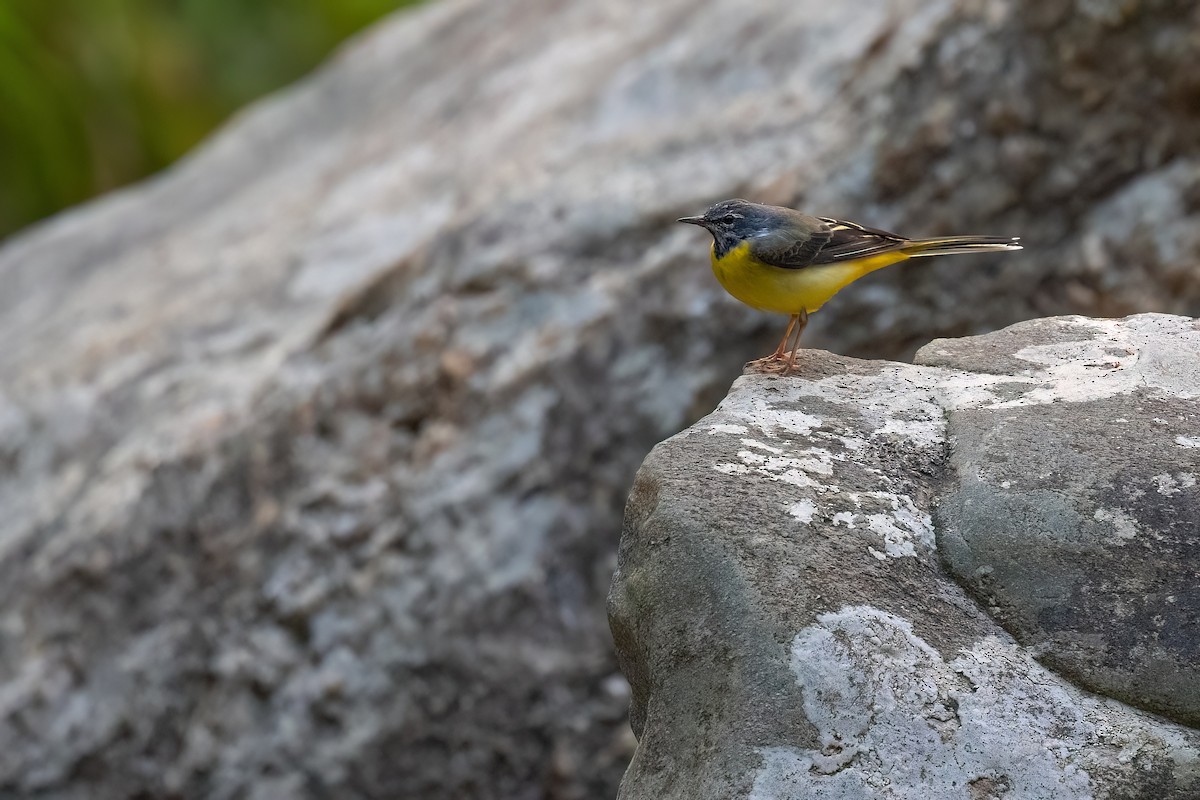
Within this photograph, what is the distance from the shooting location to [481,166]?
7012 mm

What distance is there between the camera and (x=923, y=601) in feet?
8.76

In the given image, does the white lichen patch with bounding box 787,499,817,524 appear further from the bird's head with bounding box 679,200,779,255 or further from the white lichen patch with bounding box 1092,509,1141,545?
the bird's head with bounding box 679,200,779,255

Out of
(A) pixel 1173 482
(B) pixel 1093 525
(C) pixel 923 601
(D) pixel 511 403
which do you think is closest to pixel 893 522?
(C) pixel 923 601

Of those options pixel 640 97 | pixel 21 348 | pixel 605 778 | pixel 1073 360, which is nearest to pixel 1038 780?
pixel 1073 360

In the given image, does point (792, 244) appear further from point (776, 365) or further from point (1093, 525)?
point (1093, 525)

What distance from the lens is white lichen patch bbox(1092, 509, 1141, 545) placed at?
2.69 meters

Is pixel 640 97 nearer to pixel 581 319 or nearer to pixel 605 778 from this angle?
pixel 581 319

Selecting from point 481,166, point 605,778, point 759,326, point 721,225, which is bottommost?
point 605,778

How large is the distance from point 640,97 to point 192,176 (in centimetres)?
382

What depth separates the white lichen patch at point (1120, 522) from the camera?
2693 millimetres

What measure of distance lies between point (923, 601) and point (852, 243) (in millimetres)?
1654

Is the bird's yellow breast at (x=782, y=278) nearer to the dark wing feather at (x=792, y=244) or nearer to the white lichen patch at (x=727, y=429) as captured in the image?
the dark wing feather at (x=792, y=244)

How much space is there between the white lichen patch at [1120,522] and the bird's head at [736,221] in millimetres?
1581

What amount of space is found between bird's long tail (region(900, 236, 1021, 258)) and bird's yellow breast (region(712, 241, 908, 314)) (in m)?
0.05
